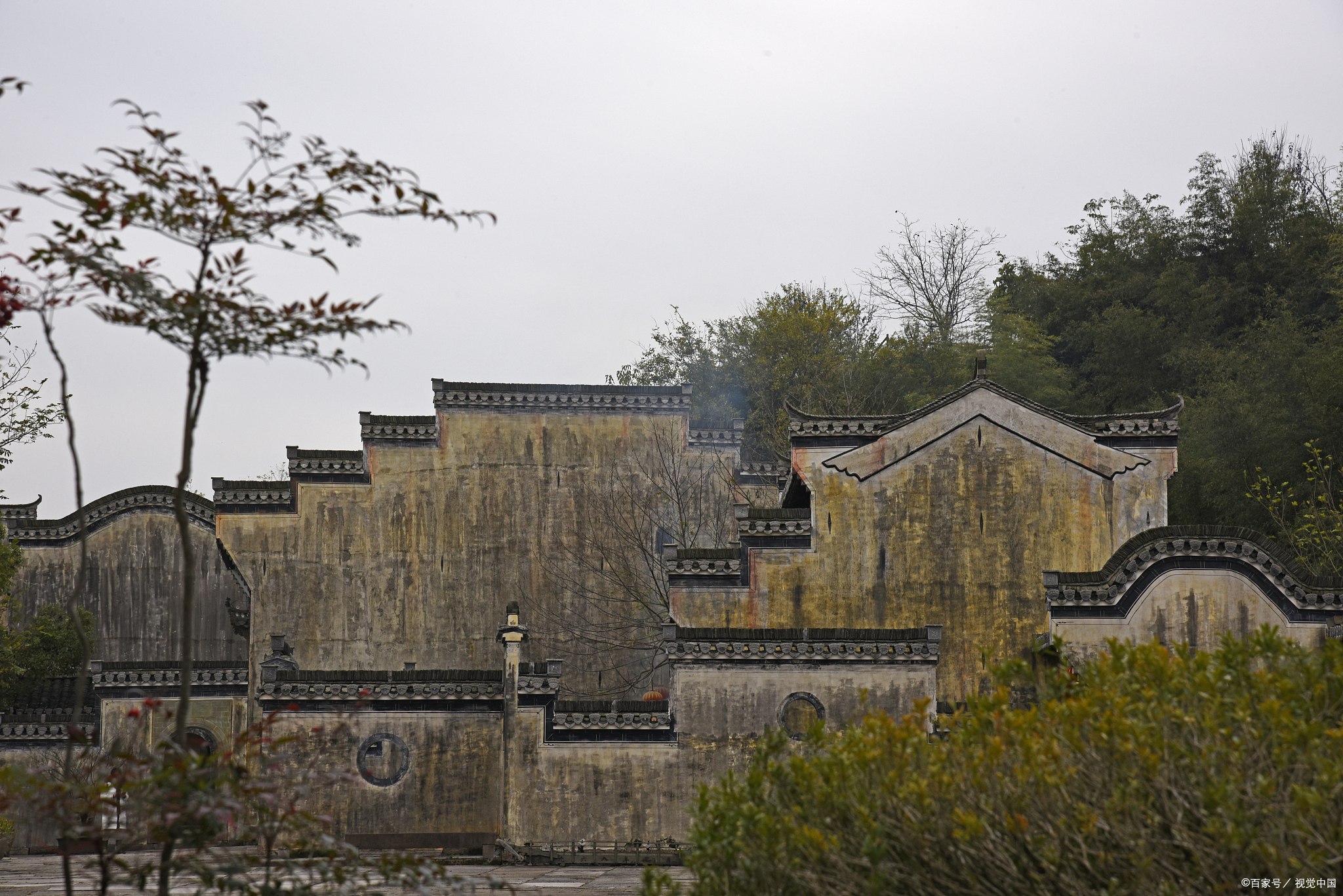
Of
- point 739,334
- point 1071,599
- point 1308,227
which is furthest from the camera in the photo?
point 739,334

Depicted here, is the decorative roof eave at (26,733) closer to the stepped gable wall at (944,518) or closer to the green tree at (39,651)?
the green tree at (39,651)

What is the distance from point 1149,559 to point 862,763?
11626mm

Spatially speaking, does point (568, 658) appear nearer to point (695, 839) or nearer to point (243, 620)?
point (243, 620)

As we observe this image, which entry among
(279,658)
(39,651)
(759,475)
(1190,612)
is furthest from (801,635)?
(39,651)

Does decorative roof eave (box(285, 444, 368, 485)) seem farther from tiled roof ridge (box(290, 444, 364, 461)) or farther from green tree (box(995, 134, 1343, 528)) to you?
green tree (box(995, 134, 1343, 528))

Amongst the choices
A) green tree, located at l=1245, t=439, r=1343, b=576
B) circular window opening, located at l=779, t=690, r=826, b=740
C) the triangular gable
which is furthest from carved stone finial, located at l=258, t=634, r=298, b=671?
green tree, located at l=1245, t=439, r=1343, b=576

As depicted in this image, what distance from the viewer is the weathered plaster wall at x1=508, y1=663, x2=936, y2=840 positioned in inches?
666

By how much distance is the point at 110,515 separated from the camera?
95.1 ft

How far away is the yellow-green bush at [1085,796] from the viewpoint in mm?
5992

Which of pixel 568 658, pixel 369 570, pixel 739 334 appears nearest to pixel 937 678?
pixel 568 658

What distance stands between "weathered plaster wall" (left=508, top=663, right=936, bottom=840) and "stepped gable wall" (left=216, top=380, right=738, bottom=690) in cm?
833

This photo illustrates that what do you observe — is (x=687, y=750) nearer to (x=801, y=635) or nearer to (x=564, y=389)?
(x=801, y=635)

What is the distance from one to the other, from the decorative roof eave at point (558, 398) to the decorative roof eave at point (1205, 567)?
432 inches

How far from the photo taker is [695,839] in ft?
23.4
